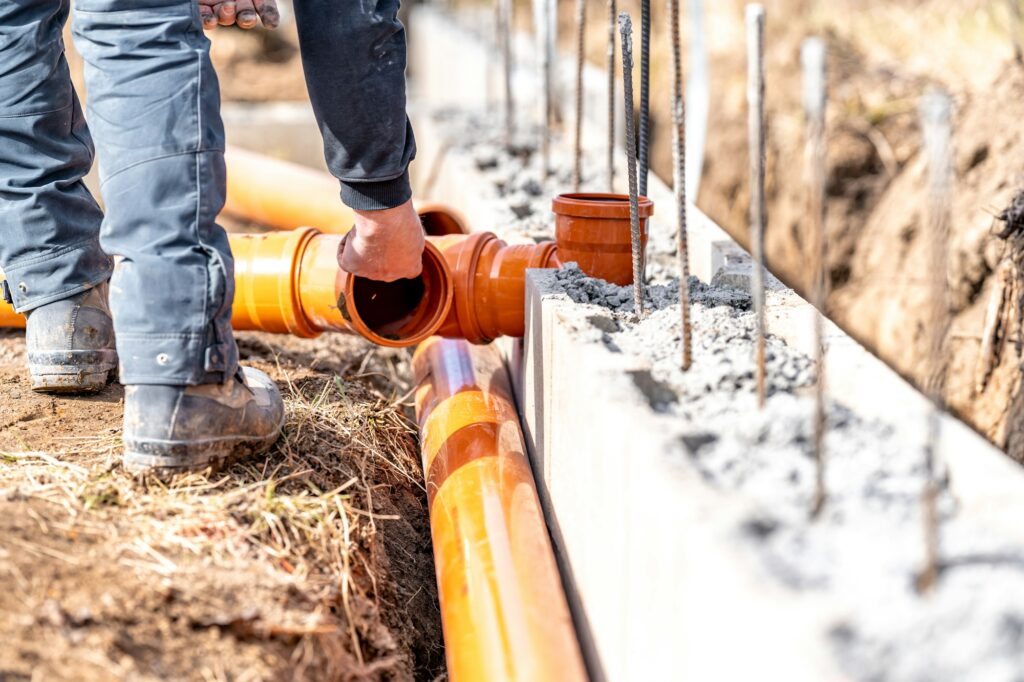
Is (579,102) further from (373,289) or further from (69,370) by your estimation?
(69,370)

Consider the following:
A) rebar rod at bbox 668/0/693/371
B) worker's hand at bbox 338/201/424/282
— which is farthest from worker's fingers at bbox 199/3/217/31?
rebar rod at bbox 668/0/693/371

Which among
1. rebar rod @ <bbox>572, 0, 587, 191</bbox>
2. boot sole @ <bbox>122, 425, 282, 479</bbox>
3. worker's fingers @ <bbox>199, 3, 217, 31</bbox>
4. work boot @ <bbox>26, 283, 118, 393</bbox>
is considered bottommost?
boot sole @ <bbox>122, 425, 282, 479</bbox>

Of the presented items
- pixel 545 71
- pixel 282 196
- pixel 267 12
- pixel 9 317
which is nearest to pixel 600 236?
pixel 267 12

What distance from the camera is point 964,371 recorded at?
10.8 feet

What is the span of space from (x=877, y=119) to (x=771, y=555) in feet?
14.6

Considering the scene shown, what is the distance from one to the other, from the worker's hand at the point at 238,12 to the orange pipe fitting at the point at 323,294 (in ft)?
1.97

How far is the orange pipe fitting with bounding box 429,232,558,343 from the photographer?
2.69m

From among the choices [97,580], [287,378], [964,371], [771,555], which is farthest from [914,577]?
[964,371]

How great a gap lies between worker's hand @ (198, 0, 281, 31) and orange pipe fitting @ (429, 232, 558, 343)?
0.74 m

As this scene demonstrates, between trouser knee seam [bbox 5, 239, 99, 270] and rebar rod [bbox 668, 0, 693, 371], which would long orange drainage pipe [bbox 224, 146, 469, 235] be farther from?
rebar rod [bbox 668, 0, 693, 371]

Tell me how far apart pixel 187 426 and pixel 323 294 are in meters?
0.86

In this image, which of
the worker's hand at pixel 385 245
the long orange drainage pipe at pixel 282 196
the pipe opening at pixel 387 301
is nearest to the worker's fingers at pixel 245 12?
the worker's hand at pixel 385 245

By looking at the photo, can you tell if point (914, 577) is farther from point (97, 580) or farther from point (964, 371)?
point (964, 371)

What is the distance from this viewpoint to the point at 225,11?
2.29 metres
